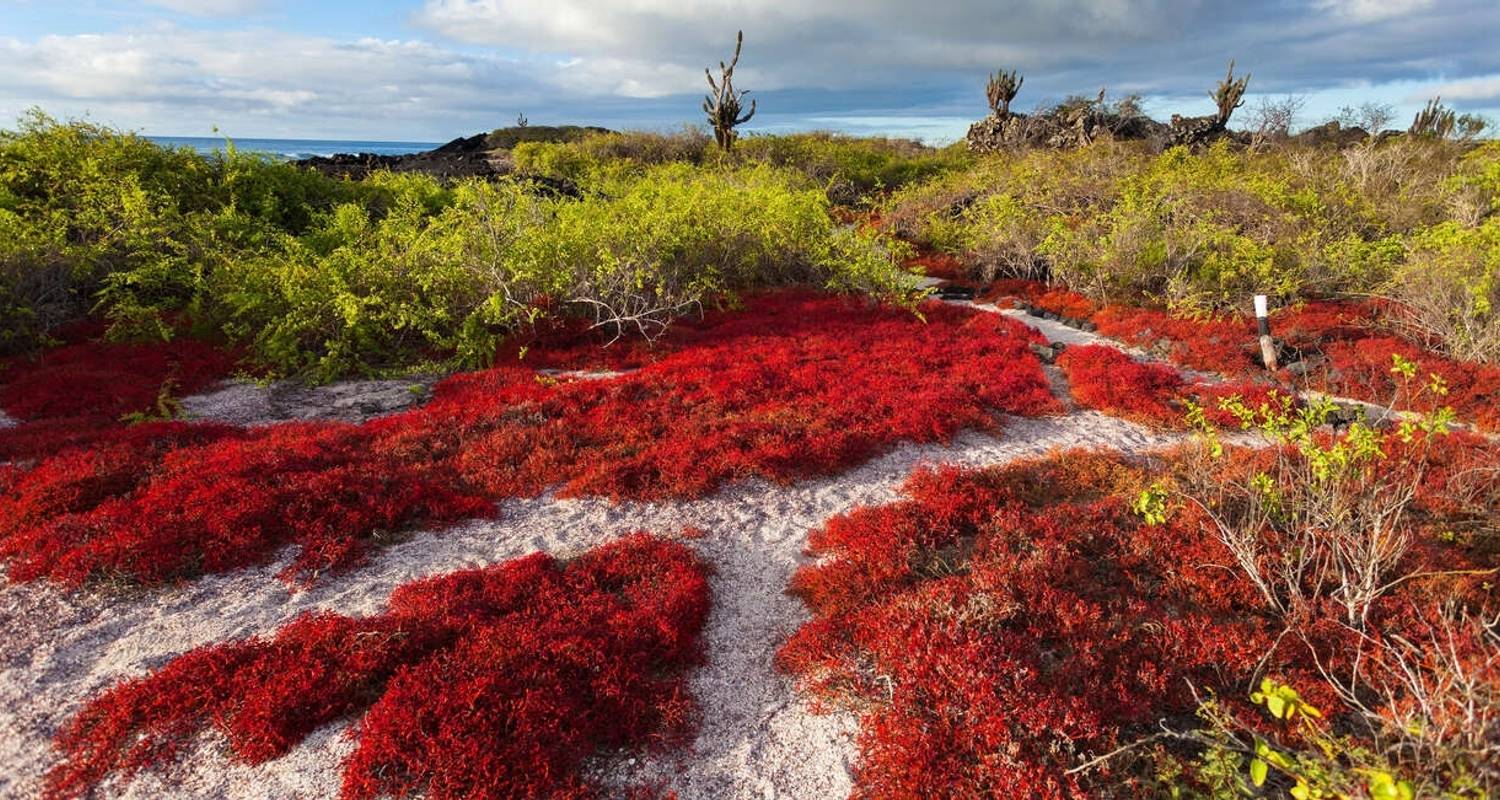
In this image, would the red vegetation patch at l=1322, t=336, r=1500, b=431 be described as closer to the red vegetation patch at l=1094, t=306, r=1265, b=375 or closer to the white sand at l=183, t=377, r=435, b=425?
the red vegetation patch at l=1094, t=306, r=1265, b=375

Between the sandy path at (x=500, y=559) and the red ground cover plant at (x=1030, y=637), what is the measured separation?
336 millimetres

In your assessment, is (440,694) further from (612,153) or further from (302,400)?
(612,153)

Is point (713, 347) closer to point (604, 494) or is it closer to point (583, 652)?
point (604, 494)

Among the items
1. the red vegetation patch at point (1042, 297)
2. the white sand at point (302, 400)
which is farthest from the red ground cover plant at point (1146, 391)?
the white sand at point (302, 400)

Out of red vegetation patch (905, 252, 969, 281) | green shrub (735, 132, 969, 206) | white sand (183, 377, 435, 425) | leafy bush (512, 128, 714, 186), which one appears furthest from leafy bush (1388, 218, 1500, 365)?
leafy bush (512, 128, 714, 186)

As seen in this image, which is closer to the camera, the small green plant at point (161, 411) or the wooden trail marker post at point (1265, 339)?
the small green plant at point (161, 411)

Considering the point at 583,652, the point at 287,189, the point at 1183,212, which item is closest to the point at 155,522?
the point at 583,652

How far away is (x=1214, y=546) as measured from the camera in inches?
248

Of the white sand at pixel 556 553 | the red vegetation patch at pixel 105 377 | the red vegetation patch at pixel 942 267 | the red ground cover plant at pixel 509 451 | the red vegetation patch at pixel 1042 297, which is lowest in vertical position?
the white sand at pixel 556 553

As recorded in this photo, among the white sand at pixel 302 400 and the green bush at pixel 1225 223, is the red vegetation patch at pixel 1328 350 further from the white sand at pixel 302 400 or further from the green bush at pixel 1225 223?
the white sand at pixel 302 400

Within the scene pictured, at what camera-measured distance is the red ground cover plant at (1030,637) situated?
4.13m

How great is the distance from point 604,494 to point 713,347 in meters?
5.37

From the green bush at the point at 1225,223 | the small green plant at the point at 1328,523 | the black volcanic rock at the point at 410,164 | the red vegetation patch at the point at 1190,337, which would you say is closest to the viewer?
the small green plant at the point at 1328,523

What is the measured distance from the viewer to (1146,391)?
10562 mm
